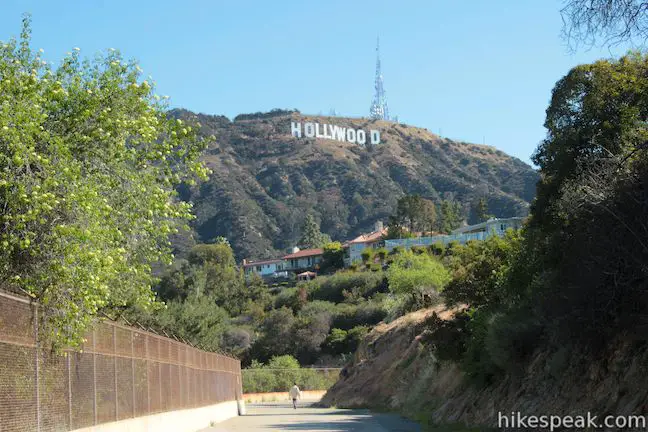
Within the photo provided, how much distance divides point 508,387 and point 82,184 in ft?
45.7

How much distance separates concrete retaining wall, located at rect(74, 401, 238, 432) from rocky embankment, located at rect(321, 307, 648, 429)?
8.91 meters

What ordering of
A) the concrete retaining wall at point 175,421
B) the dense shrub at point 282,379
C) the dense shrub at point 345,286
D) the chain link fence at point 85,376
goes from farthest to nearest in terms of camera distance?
the dense shrub at point 345,286 → the dense shrub at point 282,379 → the concrete retaining wall at point 175,421 → the chain link fence at point 85,376

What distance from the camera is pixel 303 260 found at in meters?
193

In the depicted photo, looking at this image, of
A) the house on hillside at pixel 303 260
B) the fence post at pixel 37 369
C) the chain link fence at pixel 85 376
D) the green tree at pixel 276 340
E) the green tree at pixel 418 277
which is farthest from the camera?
the house on hillside at pixel 303 260

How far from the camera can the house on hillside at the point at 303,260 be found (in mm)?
188750

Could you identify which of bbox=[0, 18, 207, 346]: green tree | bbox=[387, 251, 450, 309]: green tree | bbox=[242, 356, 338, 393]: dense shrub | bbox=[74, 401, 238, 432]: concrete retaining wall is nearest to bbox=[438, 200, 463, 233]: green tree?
bbox=[387, 251, 450, 309]: green tree

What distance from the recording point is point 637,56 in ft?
94.6

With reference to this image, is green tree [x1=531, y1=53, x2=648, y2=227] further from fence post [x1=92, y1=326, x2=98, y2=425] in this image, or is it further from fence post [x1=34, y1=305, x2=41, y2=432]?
fence post [x1=34, y1=305, x2=41, y2=432]

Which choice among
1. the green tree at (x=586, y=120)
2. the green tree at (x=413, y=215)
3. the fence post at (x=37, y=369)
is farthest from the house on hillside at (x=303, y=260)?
the fence post at (x=37, y=369)

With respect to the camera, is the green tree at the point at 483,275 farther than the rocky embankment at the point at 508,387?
Yes

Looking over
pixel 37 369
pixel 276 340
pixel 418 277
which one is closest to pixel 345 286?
pixel 276 340

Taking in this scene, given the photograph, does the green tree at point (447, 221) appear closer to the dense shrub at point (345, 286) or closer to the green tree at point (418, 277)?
the dense shrub at point (345, 286)

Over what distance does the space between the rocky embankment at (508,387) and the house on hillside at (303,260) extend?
127 metres

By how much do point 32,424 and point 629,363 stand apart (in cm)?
1088
